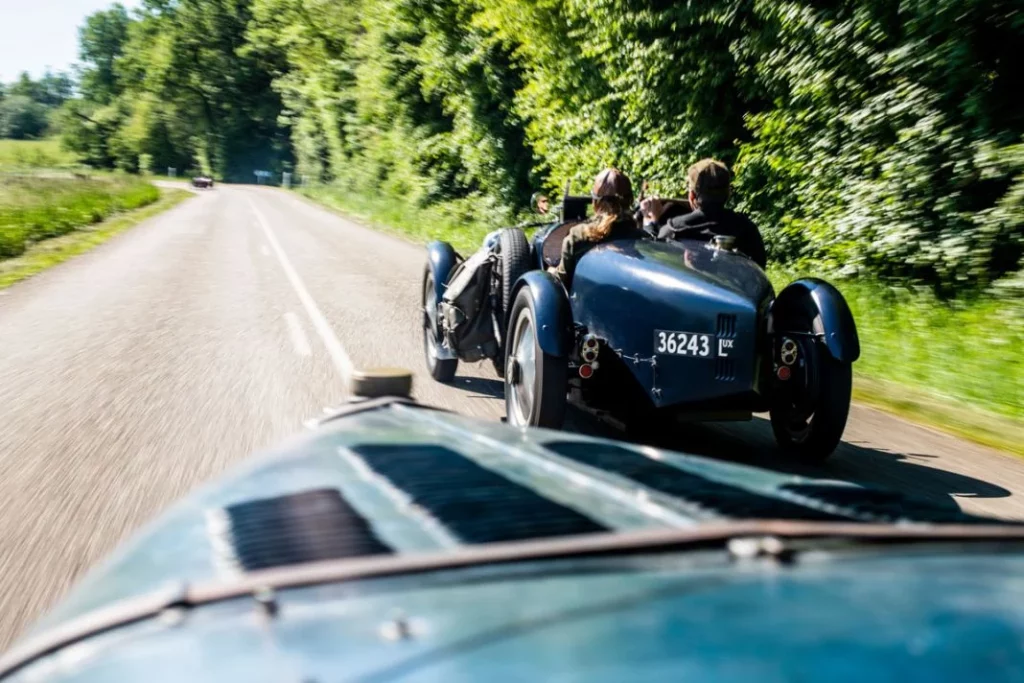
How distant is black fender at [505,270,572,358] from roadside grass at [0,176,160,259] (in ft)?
51.0

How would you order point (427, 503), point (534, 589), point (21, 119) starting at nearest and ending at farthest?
1. point (534, 589)
2. point (427, 503)
3. point (21, 119)

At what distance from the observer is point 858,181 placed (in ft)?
34.8

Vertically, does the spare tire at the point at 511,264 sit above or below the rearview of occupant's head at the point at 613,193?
below

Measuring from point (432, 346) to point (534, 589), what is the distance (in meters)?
6.19

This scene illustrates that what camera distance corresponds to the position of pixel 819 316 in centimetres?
483

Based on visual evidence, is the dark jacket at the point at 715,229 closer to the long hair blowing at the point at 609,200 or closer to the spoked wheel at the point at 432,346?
the long hair blowing at the point at 609,200

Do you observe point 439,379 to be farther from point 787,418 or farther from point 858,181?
point 858,181

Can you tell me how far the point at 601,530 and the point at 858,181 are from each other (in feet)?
33.0

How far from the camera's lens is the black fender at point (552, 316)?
482 centimetres

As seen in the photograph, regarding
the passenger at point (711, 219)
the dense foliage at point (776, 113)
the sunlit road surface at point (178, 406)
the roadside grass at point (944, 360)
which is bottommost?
the sunlit road surface at point (178, 406)

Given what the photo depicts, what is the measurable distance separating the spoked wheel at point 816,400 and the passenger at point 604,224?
118 centimetres

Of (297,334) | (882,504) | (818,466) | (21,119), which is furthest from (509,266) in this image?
(21,119)

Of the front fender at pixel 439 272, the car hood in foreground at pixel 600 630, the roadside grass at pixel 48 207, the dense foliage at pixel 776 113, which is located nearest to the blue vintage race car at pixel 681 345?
the front fender at pixel 439 272

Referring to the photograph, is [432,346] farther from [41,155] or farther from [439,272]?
[41,155]
